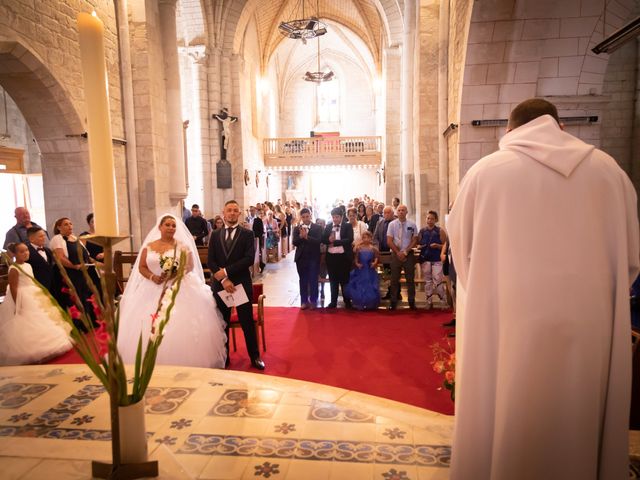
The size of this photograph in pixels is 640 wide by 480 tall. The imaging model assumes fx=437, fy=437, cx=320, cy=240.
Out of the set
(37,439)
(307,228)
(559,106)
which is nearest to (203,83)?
(307,228)

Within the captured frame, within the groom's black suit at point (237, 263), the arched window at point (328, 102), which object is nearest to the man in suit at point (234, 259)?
the groom's black suit at point (237, 263)

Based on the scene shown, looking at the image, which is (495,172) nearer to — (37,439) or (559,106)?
(37,439)

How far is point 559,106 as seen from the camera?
19.4 ft

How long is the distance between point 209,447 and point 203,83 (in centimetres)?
1378

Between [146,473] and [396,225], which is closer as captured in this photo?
[146,473]

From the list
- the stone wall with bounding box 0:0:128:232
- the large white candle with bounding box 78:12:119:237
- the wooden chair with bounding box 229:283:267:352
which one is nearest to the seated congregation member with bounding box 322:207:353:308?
the wooden chair with bounding box 229:283:267:352

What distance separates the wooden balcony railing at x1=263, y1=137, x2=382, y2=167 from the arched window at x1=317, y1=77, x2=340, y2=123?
7959 mm

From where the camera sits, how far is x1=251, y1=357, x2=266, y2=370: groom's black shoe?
4551 mm

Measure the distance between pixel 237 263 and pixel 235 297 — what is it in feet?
1.12

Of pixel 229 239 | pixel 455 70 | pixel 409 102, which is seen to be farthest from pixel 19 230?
pixel 409 102

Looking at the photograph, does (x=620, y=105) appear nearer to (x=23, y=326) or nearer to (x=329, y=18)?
(x=23, y=326)

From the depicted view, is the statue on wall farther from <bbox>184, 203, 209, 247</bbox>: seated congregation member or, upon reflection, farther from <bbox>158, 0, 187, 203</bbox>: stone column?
<bbox>184, 203, 209, 247</bbox>: seated congregation member

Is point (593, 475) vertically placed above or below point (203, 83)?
below

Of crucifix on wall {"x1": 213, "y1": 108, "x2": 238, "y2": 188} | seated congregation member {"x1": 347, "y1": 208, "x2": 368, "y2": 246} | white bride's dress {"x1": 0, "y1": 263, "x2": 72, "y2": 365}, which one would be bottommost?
white bride's dress {"x1": 0, "y1": 263, "x2": 72, "y2": 365}
